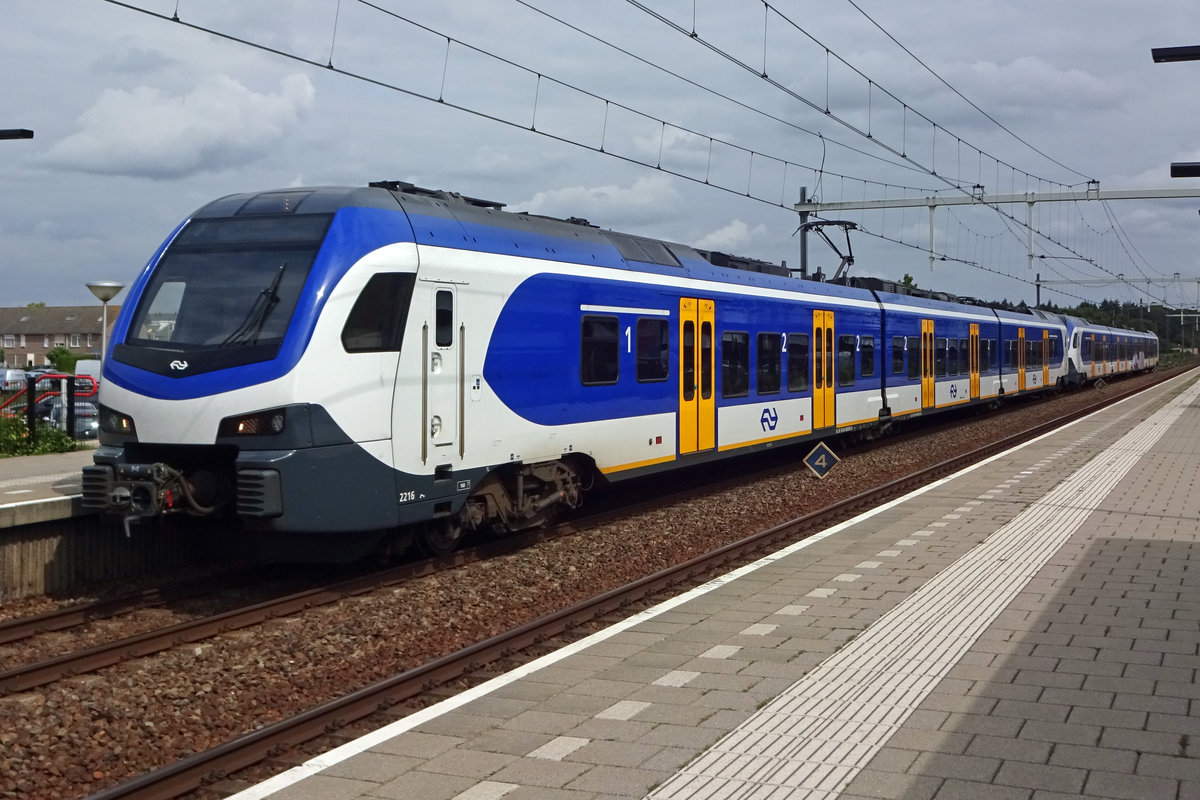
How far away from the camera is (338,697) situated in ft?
22.7

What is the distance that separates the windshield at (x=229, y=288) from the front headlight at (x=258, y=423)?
0.44 meters

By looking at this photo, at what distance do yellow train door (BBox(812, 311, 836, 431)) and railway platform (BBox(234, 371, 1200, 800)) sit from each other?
26.1 ft

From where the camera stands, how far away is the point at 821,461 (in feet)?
56.1

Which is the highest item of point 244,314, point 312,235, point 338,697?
point 312,235

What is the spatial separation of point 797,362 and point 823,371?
4.30 feet

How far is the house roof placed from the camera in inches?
3797

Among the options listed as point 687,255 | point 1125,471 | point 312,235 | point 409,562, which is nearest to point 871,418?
point 1125,471

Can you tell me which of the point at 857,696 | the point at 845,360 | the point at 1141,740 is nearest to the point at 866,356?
the point at 845,360

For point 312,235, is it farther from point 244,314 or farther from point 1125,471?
point 1125,471

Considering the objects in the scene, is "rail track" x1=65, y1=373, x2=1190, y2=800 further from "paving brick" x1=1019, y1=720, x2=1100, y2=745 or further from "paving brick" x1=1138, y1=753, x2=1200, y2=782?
"paving brick" x1=1138, y1=753, x2=1200, y2=782

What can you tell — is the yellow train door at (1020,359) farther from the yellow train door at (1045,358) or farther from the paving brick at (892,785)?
the paving brick at (892,785)

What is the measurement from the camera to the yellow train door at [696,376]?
1434cm

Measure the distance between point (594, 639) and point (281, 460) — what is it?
269 cm

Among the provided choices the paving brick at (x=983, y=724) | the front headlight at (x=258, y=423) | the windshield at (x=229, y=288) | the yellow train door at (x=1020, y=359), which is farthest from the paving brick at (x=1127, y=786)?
the yellow train door at (x=1020, y=359)
